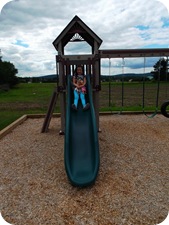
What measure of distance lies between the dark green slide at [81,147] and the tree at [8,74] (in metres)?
25.0

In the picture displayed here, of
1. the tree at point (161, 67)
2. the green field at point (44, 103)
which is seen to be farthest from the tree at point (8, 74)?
the tree at point (161, 67)

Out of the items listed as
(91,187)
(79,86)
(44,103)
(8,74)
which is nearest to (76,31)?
(79,86)

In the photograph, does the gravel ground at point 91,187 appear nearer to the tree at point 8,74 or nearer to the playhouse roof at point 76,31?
the playhouse roof at point 76,31

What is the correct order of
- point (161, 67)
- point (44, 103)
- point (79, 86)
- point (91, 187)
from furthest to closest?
point (44, 103)
point (161, 67)
point (79, 86)
point (91, 187)

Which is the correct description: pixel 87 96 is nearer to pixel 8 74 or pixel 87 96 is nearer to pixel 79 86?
pixel 79 86

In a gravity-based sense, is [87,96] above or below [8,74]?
below

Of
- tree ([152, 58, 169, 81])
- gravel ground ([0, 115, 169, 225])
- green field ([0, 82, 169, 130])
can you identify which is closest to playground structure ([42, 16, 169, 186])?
gravel ground ([0, 115, 169, 225])

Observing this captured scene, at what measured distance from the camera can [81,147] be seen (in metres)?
3.75

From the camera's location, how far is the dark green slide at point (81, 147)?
10.5 ft

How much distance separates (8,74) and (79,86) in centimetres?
2510

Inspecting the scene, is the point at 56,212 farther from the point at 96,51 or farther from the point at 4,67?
the point at 4,67

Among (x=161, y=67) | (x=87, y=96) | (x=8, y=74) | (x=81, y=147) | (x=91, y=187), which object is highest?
(x=8, y=74)

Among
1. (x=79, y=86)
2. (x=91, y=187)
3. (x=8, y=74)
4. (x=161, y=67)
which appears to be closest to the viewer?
(x=91, y=187)

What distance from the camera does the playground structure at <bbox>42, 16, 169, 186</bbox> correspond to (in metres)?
3.48
